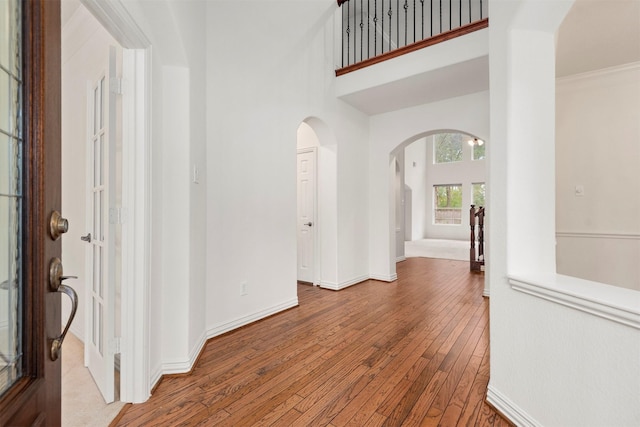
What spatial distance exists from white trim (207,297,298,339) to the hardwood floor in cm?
6

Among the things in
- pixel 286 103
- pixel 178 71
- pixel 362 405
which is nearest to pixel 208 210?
pixel 178 71

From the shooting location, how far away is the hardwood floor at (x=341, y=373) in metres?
1.59

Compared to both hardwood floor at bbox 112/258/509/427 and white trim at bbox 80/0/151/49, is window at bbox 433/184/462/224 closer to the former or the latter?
hardwood floor at bbox 112/258/509/427

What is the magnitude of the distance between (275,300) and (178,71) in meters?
2.22

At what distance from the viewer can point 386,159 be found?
14.8 feet

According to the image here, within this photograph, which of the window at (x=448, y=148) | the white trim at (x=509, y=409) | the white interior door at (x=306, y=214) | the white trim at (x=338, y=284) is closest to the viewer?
the white trim at (x=509, y=409)

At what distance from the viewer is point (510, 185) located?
5.16ft

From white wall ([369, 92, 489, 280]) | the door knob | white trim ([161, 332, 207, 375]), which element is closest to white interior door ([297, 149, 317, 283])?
white wall ([369, 92, 489, 280])

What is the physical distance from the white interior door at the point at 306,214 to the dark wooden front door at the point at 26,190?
3.62 metres

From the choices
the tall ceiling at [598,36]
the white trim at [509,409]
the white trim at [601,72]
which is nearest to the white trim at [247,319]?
the white trim at [509,409]

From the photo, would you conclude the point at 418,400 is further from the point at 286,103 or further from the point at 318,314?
the point at 286,103

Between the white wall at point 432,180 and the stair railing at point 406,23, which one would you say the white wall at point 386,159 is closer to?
the stair railing at point 406,23

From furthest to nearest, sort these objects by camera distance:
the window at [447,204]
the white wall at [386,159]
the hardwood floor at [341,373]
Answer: the window at [447,204], the white wall at [386,159], the hardwood floor at [341,373]

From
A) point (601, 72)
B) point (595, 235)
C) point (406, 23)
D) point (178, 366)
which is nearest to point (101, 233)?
point (178, 366)
